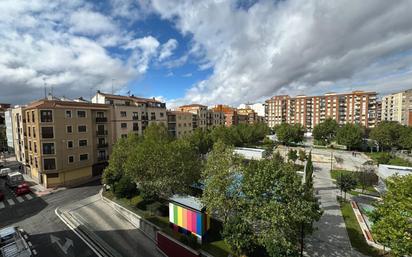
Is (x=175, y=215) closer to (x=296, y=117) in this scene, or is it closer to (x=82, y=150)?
(x=82, y=150)

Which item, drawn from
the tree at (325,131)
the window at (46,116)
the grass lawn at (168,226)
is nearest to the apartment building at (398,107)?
the tree at (325,131)

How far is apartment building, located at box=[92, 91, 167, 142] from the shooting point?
42.6 metres

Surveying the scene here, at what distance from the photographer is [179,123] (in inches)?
2416

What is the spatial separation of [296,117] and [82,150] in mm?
113208

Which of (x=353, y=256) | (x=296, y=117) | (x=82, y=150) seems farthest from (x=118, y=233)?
(x=296, y=117)

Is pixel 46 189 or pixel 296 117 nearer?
pixel 46 189

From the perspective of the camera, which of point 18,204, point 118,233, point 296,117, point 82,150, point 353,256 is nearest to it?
point 353,256

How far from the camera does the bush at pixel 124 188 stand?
2412 centimetres

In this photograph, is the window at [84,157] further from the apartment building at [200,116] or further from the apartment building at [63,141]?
the apartment building at [200,116]

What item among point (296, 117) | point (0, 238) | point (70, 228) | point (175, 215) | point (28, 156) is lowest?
point (70, 228)

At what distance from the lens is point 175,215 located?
17922 mm

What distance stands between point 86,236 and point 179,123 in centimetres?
4452

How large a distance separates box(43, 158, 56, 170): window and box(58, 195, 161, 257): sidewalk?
11152 mm

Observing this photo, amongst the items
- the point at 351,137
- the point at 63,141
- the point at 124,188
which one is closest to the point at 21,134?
the point at 63,141
